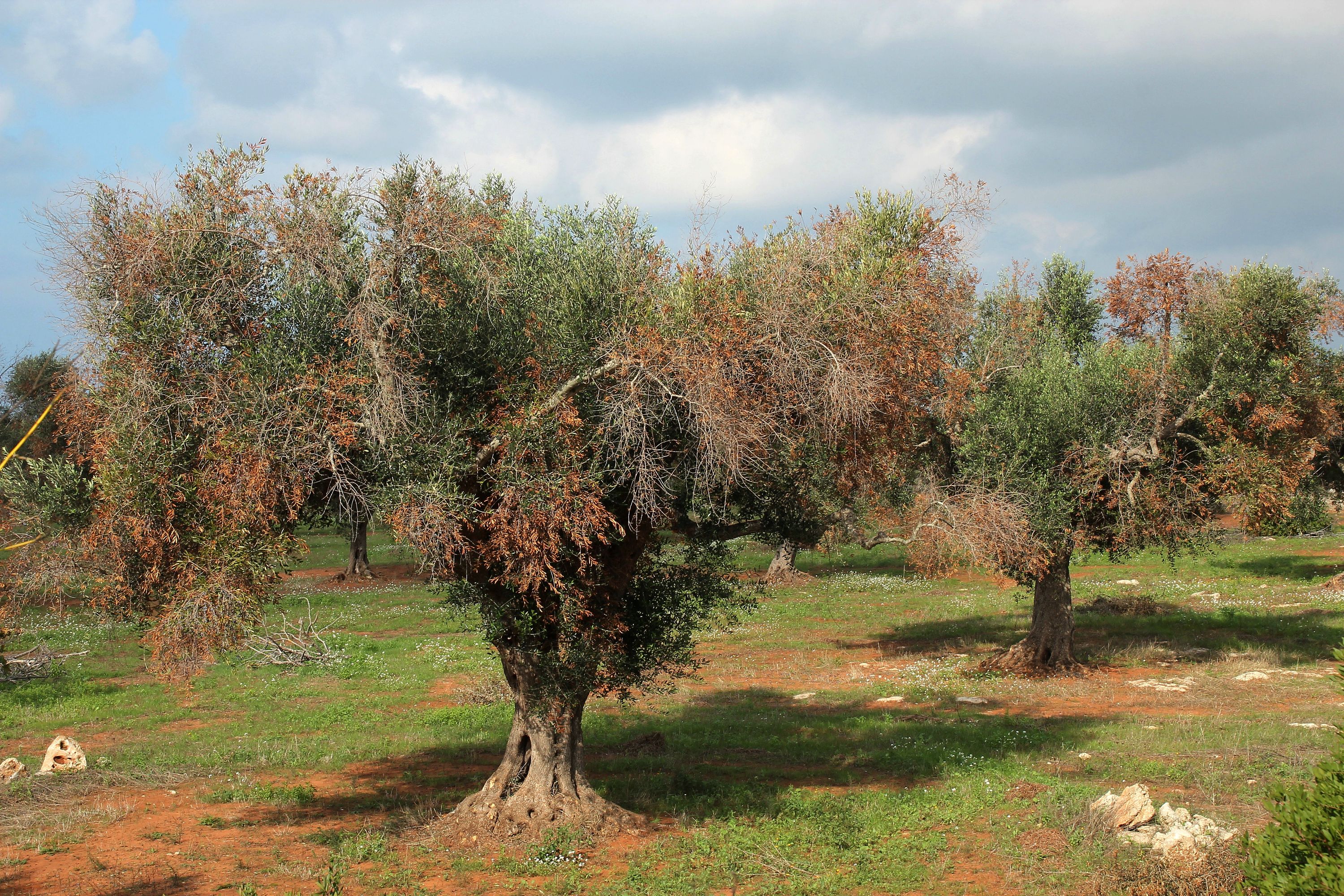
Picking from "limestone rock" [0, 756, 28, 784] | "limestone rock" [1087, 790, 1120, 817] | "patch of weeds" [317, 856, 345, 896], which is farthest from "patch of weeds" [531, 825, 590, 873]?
"limestone rock" [0, 756, 28, 784]

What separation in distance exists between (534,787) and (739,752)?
5526 millimetres

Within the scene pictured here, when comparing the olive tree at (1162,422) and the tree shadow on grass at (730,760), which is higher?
the olive tree at (1162,422)

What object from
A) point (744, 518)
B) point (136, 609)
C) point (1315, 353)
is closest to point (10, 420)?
point (136, 609)

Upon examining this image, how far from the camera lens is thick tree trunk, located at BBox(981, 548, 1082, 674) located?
2359 centimetres

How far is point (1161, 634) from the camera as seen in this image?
27406 mm

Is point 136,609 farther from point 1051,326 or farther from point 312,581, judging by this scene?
point 312,581

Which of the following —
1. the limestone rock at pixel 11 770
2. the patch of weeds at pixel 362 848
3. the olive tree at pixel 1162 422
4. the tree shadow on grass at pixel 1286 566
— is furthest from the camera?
the tree shadow on grass at pixel 1286 566

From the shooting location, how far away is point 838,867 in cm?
1152

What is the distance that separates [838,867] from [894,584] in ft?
95.9

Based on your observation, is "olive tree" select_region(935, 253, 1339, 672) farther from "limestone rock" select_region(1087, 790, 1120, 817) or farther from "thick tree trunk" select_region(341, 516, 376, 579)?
"thick tree trunk" select_region(341, 516, 376, 579)

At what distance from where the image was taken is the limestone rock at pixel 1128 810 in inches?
451


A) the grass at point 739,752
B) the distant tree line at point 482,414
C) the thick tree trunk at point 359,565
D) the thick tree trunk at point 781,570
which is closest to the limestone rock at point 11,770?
the grass at point 739,752

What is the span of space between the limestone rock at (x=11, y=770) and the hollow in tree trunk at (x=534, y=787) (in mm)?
7650

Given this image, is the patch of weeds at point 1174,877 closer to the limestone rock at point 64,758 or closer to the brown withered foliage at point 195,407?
the brown withered foliage at point 195,407
